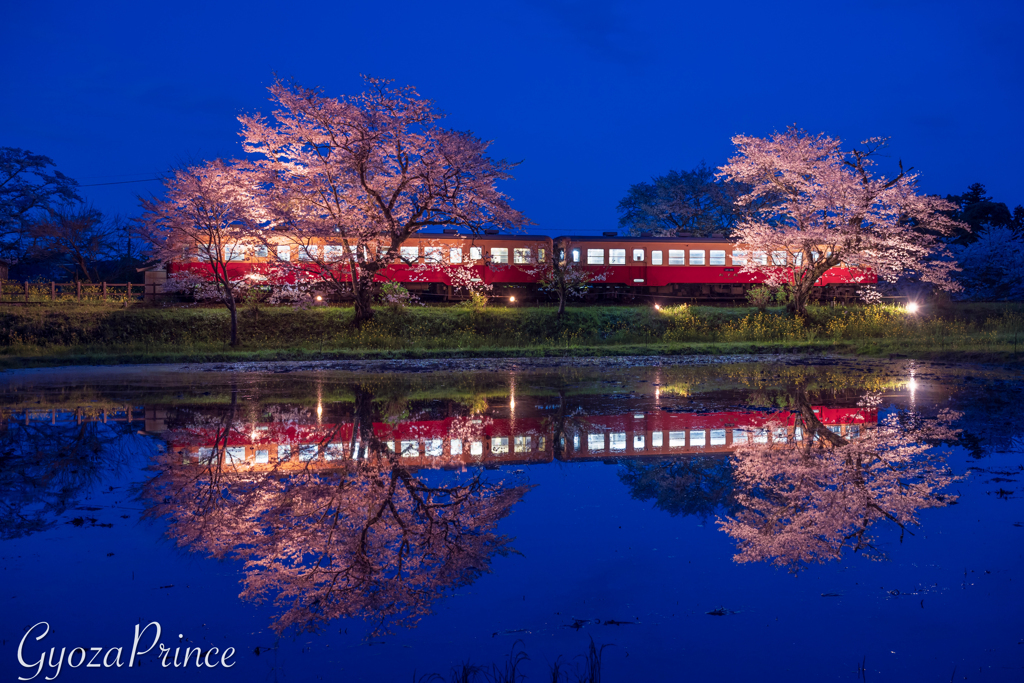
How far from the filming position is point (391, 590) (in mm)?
3260

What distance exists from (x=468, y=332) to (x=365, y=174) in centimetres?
671

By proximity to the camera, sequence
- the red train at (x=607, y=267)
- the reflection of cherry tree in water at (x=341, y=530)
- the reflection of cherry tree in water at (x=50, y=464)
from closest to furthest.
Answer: the reflection of cherry tree in water at (x=341, y=530) < the reflection of cherry tree in water at (x=50, y=464) < the red train at (x=607, y=267)

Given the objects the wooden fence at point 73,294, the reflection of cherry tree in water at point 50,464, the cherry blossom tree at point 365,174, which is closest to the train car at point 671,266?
the cherry blossom tree at point 365,174

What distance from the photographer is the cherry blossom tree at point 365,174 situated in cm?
2111

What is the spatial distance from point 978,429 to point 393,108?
1853 cm

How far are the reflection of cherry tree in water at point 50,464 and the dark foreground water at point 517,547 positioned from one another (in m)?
0.04

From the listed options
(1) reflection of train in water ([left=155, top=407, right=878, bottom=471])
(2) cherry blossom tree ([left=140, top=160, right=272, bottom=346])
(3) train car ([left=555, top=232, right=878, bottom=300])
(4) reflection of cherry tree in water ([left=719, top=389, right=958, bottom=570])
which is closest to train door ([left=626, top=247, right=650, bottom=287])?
(3) train car ([left=555, top=232, right=878, bottom=300])

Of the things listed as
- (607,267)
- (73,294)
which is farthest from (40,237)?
(607,267)

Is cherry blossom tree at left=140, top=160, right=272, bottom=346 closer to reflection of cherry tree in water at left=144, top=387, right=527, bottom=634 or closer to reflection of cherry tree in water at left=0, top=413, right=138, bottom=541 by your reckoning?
reflection of cherry tree in water at left=0, top=413, right=138, bottom=541

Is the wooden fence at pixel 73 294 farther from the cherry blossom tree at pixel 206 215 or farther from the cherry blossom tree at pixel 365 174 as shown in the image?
the cherry blossom tree at pixel 365 174

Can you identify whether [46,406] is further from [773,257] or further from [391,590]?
[773,257]

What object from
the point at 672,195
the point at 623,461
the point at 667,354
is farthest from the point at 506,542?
the point at 672,195

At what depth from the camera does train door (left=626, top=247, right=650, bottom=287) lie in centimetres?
3073

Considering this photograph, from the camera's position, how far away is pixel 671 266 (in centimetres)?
3103
